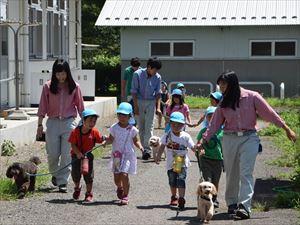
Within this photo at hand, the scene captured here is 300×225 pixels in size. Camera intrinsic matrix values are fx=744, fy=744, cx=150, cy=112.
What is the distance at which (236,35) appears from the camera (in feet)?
98.5

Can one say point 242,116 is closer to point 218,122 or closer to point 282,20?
point 218,122

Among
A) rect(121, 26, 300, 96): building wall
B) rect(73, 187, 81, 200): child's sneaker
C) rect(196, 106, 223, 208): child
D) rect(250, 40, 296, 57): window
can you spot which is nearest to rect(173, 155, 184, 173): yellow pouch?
rect(196, 106, 223, 208): child

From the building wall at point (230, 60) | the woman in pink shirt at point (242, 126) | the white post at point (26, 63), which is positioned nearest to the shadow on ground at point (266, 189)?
the woman in pink shirt at point (242, 126)

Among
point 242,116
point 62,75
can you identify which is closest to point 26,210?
point 62,75

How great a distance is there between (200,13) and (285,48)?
3720 millimetres

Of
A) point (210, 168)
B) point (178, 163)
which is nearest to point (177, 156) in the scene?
point (178, 163)

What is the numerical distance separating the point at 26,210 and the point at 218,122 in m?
2.47

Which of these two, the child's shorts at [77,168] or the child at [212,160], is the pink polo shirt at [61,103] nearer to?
the child's shorts at [77,168]

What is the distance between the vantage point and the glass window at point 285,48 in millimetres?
29969

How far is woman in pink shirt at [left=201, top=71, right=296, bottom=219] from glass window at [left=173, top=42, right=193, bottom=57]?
72.9 feet

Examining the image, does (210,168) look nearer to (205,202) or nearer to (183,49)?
(205,202)

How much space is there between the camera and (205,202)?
814cm

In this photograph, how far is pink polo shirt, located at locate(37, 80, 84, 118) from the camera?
10.0 meters

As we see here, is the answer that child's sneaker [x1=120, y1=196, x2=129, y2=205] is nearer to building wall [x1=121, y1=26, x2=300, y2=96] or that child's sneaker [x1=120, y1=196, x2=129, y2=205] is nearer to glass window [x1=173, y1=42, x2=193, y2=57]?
building wall [x1=121, y1=26, x2=300, y2=96]
